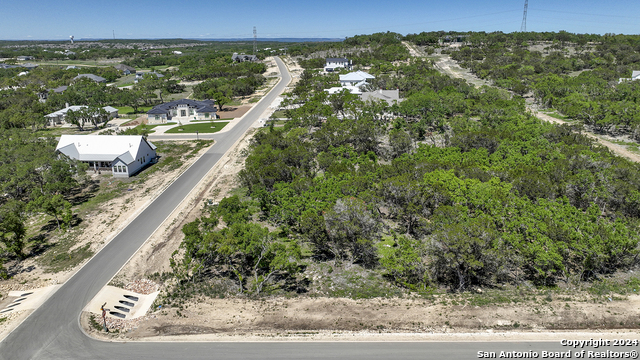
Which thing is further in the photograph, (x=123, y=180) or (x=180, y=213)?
(x=123, y=180)

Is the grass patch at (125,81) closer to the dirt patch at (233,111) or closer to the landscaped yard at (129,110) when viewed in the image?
the landscaped yard at (129,110)

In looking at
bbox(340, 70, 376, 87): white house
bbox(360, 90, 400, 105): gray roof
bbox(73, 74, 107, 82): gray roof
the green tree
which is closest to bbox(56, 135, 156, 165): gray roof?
the green tree

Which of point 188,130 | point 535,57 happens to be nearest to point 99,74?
point 188,130

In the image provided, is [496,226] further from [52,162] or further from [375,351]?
[52,162]

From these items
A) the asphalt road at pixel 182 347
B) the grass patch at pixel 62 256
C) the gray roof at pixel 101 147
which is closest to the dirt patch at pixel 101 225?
the grass patch at pixel 62 256

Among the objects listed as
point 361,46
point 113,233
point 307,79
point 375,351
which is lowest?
point 375,351

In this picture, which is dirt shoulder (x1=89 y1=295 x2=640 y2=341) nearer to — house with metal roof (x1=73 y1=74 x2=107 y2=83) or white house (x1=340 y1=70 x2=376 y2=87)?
white house (x1=340 y1=70 x2=376 y2=87)
